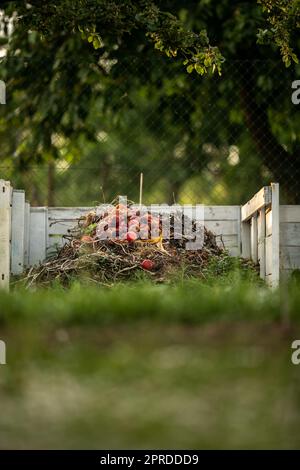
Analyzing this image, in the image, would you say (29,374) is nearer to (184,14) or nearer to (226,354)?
(226,354)

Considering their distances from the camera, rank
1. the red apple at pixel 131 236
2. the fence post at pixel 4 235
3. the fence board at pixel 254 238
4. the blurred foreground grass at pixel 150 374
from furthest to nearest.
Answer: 1. the fence board at pixel 254 238
2. the red apple at pixel 131 236
3. the fence post at pixel 4 235
4. the blurred foreground grass at pixel 150 374

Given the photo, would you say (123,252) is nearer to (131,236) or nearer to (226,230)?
(131,236)

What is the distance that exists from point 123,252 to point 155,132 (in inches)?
113

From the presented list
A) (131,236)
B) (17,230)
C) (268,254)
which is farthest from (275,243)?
(17,230)

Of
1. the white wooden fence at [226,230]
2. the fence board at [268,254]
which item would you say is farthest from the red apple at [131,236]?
the fence board at [268,254]

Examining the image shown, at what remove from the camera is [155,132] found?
8.76m

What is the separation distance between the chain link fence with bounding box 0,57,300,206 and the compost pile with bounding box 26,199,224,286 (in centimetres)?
137

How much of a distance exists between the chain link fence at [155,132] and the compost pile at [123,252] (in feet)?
4.50

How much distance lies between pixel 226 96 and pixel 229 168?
3.89ft

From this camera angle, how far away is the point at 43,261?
692cm

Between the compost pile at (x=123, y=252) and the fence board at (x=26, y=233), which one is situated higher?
the fence board at (x=26, y=233)

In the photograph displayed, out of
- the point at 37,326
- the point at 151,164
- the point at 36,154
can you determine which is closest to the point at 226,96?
the point at 151,164

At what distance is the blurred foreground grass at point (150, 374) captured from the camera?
256 centimetres

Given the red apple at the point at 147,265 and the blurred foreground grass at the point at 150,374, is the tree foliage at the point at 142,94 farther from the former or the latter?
the blurred foreground grass at the point at 150,374
